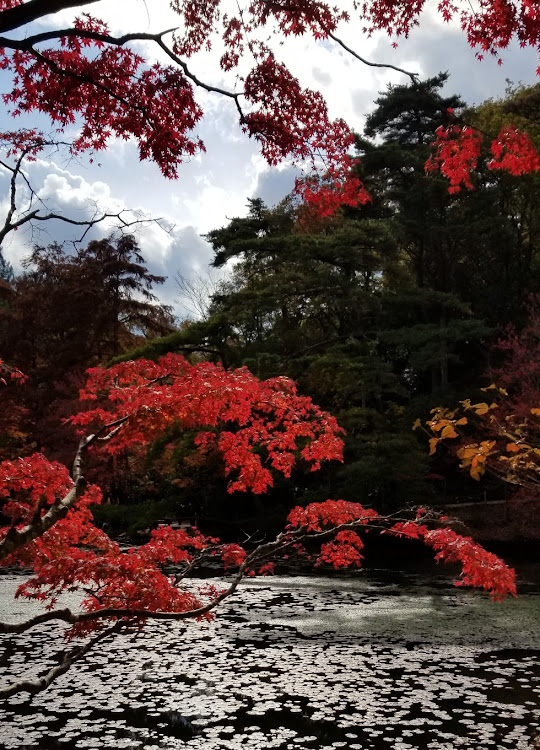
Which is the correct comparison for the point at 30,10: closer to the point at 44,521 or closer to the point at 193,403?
the point at 193,403

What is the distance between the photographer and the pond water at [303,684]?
4.72 metres

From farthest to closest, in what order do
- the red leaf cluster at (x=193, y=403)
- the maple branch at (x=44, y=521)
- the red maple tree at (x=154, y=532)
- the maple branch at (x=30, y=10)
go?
the red leaf cluster at (x=193, y=403), the red maple tree at (x=154, y=532), the maple branch at (x=44, y=521), the maple branch at (x=30, y=10)

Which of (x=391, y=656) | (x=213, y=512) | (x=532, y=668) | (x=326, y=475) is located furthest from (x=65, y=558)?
(x=213, y=512)

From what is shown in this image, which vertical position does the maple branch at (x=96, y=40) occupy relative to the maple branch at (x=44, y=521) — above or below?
above

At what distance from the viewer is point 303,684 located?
19.1 feet

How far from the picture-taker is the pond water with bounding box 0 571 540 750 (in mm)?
4719

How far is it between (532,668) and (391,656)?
1.36 meters

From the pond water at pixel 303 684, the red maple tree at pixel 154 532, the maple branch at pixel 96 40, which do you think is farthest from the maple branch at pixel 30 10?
the pond water at pixel 303 684

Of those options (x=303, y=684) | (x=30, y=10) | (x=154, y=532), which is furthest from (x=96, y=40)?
(x=303, y=684)

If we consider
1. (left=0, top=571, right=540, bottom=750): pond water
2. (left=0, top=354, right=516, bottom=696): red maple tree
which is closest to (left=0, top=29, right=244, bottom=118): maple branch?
(left=0, top=354, right=516, bottom=696): red maple tree

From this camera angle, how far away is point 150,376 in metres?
4.75

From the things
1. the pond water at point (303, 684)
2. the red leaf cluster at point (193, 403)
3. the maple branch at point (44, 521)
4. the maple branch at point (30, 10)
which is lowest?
the pond water at point (303, 684)

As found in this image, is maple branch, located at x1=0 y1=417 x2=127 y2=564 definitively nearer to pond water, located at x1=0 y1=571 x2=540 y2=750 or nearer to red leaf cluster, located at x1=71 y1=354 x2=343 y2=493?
red leaf cluster, located at x1=71 y1=354 x2=343 y2=493

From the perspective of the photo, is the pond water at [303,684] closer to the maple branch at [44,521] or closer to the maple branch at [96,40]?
the maple branch at [44,521]
